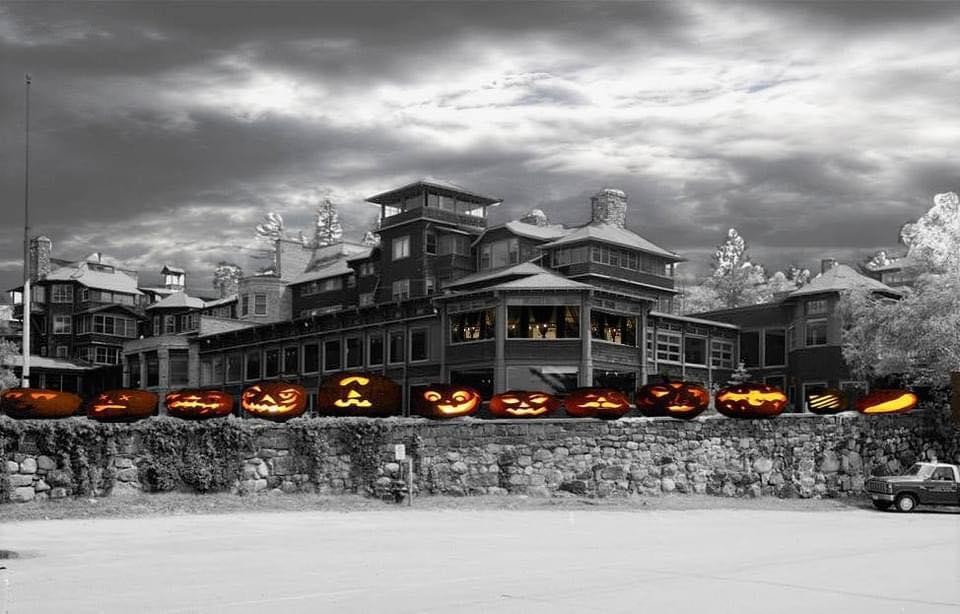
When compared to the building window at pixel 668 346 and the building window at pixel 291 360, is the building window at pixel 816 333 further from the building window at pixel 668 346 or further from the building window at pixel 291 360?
the building window at pixel 291 360

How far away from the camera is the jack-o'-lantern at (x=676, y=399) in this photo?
33.7 meters

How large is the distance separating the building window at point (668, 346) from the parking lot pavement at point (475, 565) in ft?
119

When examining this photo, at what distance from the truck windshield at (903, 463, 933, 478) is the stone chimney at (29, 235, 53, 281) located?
8503 centimetres

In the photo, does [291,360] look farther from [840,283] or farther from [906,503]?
[906,503]

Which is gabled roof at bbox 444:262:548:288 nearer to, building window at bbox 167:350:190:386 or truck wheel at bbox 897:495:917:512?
building window at bbox 167:350:190:386

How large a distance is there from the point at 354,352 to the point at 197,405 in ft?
121

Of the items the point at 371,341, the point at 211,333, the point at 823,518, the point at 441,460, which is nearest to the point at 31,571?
the point at 441,460

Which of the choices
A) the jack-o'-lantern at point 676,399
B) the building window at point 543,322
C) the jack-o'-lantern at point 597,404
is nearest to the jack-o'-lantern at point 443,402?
the jack-o'-lantern at point 597,404

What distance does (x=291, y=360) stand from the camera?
7244cm

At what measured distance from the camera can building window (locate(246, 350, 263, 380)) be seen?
75.1 metres

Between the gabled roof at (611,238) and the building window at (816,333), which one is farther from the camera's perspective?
the building window at (816,333)

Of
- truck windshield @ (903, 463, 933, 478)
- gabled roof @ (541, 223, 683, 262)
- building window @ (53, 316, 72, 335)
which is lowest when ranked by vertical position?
truck windshield @ (903, 463, 933, 478)

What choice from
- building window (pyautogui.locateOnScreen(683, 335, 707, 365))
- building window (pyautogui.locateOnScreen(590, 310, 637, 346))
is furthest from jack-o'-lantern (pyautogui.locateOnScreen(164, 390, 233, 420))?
building window (pyautogui.locateOnScreen(683, 335, 707, 365))

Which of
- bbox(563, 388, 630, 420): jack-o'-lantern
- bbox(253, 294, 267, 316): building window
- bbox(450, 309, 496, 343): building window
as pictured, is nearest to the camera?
bbox(563, 388, 630, 420): jack-o'-lantern
